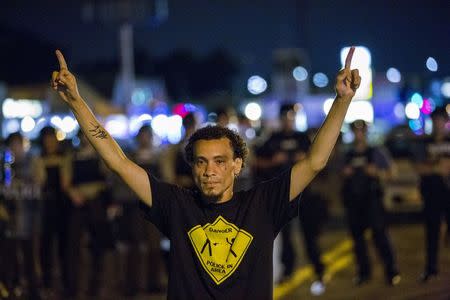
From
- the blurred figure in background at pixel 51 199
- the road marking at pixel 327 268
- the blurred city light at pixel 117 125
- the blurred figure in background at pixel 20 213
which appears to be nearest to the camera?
the blurred figure in background at pixel 20 213

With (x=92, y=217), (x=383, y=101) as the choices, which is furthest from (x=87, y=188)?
(x=383, y=101)

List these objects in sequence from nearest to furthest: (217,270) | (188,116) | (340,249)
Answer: (217,270) < (188,116) < (340,249)

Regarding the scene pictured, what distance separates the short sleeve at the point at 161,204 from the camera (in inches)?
166

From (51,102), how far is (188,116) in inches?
1563

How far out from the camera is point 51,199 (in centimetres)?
1063

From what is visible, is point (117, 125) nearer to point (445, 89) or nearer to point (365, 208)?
point (445, 89)

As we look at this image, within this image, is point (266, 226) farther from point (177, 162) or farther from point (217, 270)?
point (177, 162)

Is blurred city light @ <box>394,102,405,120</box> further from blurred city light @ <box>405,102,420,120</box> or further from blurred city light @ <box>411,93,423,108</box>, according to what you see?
blurred city light @ <box>411,93,423,108</box>

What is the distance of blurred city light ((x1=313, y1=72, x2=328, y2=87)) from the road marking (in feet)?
284

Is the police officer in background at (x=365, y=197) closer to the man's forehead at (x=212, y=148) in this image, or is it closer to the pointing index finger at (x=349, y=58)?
the pointing index finger at (x=349, y=58)

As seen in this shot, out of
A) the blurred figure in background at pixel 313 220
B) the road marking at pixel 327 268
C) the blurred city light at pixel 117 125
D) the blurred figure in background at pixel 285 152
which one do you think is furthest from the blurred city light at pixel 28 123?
the blurred figure in background at pixel 313 220

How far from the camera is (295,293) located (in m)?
10.6

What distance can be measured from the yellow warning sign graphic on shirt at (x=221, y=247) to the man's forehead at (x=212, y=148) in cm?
31

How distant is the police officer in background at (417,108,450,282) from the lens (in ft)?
35.3
